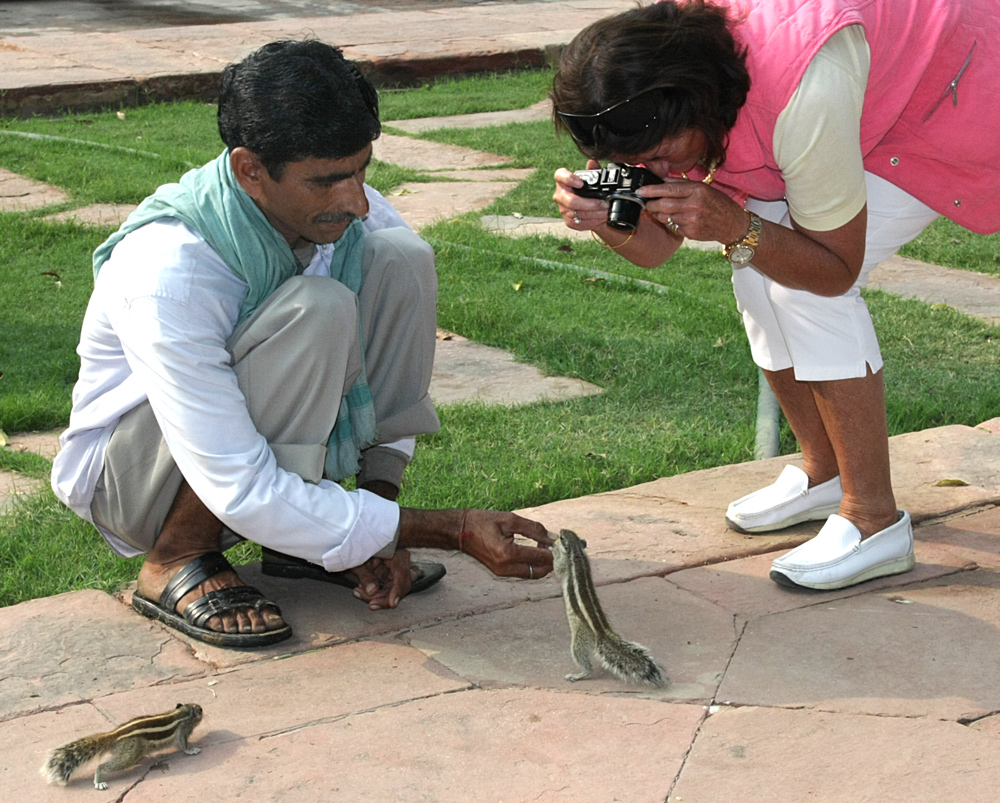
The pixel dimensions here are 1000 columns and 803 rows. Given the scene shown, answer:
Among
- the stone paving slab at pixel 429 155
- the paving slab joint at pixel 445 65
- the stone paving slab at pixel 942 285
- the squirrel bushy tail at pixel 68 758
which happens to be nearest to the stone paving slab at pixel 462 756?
the squirrel bushy tail at pixel 68 758

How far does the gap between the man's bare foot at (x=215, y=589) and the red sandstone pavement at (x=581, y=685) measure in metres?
0.06

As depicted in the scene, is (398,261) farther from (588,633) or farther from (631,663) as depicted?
(631,663)

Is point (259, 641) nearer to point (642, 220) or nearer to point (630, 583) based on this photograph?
point (630, 583)

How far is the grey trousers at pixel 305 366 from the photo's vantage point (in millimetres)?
2834

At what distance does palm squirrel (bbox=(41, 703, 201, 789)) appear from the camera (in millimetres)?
2389

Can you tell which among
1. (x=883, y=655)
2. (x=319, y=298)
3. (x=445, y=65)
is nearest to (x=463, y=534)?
(x=319, y=298)

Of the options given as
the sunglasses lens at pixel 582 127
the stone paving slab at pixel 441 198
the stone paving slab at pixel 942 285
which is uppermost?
Result: the sunglasses lens at pixel 582 127

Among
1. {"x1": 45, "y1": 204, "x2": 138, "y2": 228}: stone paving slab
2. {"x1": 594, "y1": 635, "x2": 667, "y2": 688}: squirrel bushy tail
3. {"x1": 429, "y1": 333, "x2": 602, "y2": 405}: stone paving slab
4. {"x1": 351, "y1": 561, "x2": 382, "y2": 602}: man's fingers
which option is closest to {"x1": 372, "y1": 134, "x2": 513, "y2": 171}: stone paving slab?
{"x1": 45, "y1": 204, "x2": 138, "y2": 228}: stone paving slab

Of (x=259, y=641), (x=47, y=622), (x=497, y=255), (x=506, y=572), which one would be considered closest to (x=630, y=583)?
(x=506, y=572)

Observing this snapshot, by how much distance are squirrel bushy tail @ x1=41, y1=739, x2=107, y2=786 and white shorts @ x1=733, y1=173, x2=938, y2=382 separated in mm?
1953

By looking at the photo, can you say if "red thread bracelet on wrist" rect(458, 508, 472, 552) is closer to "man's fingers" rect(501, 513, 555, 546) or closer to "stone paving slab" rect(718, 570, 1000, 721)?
"man's fingers" rect(501, 513, 555, 546)

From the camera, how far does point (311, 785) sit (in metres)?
2.41

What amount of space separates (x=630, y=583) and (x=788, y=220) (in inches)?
41.7

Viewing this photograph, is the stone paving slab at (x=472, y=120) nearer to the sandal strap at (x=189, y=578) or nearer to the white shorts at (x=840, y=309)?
the white shorts at (x=840, y=309)
